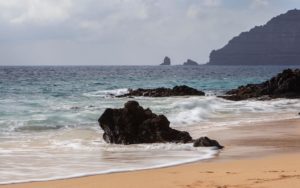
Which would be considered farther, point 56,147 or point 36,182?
point 56,147

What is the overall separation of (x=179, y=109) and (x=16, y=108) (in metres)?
8.65

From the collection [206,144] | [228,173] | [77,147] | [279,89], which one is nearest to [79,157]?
[77,147]

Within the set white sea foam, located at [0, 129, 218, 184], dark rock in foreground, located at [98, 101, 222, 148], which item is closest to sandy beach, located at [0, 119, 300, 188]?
white sea foam, located at [0, 129, 218, 184]

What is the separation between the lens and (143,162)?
40.5 ft

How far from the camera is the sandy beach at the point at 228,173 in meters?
9.38

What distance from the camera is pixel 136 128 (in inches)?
647

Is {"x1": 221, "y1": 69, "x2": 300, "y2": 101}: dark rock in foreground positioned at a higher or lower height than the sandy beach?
higher

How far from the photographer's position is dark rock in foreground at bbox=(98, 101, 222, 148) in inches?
623

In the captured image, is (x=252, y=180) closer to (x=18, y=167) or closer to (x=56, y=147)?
(x=18, y=167)

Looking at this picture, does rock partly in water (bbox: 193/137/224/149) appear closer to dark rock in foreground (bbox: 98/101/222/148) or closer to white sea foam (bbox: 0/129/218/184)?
white sea foam (bbox: 0/129/218/184)

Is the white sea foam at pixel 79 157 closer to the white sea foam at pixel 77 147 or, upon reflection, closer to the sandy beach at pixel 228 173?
the white sea foam at pixel 77 147

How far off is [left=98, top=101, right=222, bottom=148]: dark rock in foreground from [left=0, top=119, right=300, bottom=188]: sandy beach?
1753 millimetres

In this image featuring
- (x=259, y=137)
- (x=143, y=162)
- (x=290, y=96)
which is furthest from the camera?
(x=290, y=96)

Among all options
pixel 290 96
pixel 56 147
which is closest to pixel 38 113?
pixel 56 147
